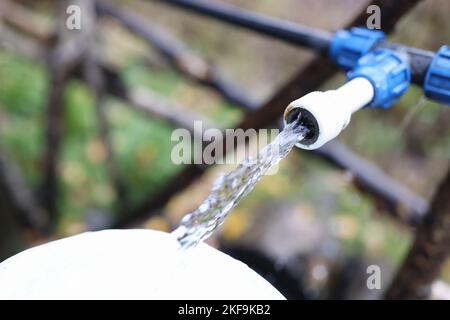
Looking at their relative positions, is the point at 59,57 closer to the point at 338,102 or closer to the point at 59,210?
the point at 59,210

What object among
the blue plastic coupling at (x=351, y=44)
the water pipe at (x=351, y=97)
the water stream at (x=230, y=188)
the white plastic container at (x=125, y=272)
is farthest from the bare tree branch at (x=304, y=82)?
the white plastic container at (x=125, y=272)

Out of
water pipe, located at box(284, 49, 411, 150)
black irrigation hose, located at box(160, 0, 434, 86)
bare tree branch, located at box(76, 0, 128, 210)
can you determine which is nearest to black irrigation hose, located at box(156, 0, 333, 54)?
black irrigation hose, located at box(160, 0, 434, 86)

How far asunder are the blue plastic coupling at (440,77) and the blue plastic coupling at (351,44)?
184mm

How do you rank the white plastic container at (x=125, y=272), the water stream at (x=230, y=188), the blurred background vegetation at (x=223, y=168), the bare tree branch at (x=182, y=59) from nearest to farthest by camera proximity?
the white plastic container at (x=125, y=272) < the water stream at (x=230, y=188) < the bare tree branch at (x=182, y=59) < the blurred background vegetation at (x=223, y=168)

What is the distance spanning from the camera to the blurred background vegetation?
282 cm

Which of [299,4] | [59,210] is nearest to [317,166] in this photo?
[59,210]

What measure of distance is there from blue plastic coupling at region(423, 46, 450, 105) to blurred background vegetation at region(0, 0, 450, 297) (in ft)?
3.84

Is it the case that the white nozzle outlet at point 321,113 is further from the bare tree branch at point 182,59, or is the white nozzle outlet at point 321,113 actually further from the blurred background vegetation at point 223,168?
the bare tree branch at point 182,59

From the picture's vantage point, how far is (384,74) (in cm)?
112

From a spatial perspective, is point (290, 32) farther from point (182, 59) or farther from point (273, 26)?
point (182, 59)

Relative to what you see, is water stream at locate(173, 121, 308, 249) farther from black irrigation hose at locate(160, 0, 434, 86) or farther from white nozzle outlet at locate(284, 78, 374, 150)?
black irrigation hose at locate(160, 0, 434, 86)

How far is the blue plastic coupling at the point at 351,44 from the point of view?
129 centimetres

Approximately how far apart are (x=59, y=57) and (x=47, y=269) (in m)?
2.03

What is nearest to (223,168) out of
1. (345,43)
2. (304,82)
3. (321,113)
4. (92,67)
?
(92,67)
